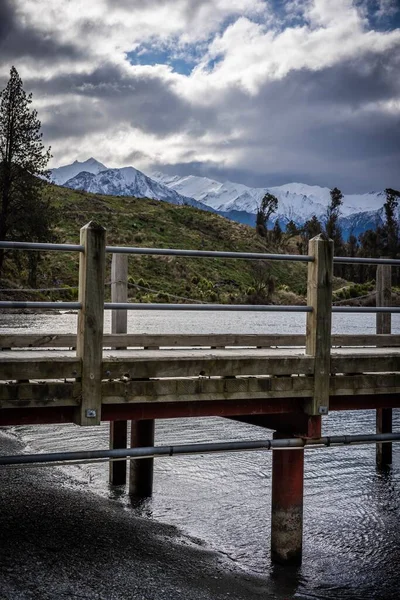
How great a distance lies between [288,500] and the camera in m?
8.46

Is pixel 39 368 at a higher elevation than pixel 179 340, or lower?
lower

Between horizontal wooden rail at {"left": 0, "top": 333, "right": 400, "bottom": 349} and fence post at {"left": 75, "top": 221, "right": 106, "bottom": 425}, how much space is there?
5.28 ft

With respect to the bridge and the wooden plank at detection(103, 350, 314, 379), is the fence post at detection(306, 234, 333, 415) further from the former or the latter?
the wooden plank at detection(103, 350, 314, 379)

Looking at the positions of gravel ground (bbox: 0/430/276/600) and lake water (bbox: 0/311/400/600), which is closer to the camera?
gravel ground (bbox: 0/430/276/600)

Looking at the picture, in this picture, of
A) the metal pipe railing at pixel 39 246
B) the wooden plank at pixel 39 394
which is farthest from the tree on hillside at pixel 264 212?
the wooden plank at pixel 39 394

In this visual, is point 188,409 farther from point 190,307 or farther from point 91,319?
point 91,319

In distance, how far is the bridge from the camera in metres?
6.79

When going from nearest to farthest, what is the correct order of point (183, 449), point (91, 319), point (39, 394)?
point (39, 394) → point (91, 319) → point (183, 449)

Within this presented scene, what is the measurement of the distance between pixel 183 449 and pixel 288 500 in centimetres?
183

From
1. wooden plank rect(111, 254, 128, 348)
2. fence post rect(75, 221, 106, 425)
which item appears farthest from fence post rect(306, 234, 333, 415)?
wooden plank rect(111, 254, 128, 348)

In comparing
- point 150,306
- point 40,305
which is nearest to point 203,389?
point 150,306

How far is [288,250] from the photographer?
144 meters

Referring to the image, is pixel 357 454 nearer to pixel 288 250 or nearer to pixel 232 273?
pixel 232 273

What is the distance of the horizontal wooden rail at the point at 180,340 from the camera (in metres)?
8.80
